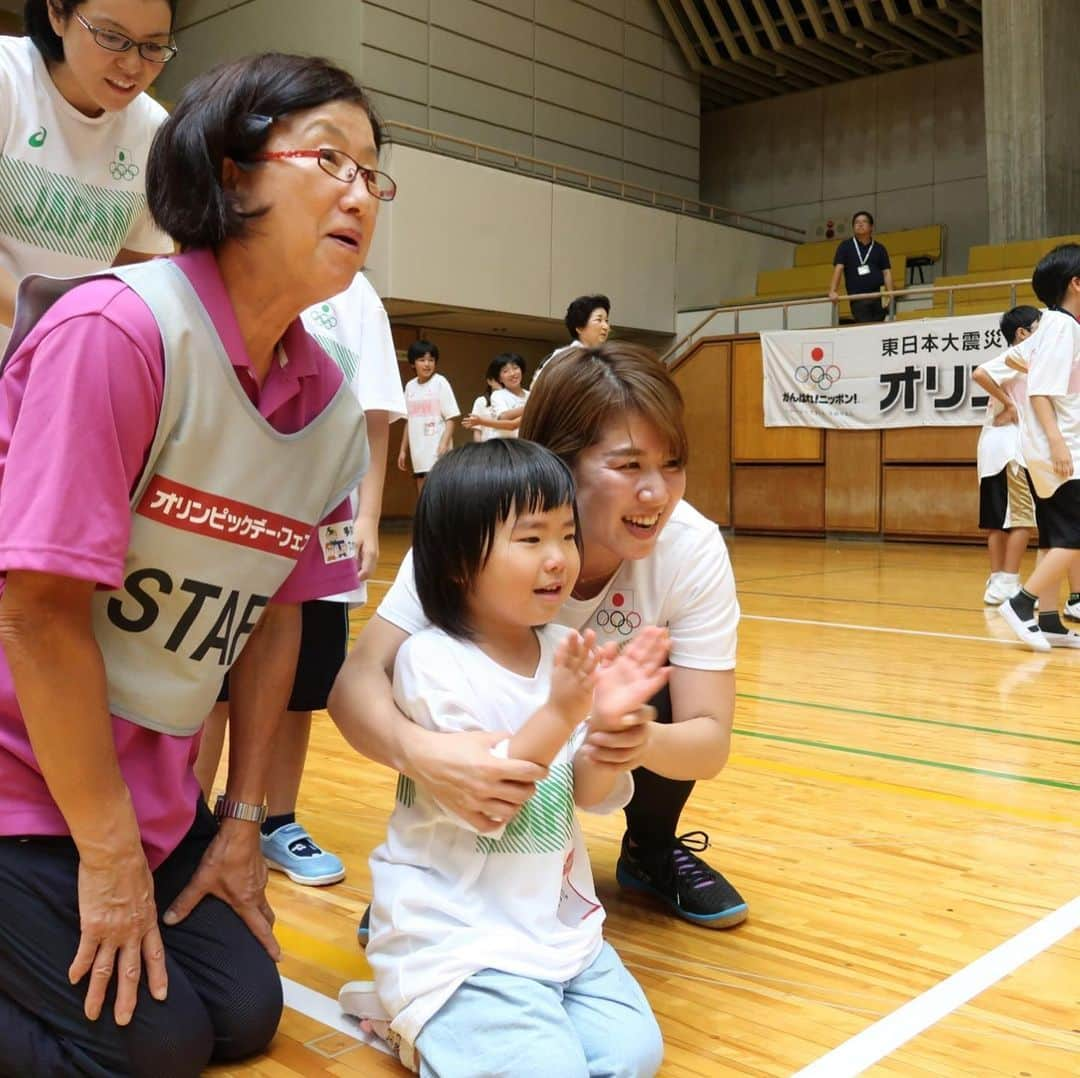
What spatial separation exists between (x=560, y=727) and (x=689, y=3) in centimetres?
1421

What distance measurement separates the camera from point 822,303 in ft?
37.2

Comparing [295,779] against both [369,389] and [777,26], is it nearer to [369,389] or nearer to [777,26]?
[369,389]

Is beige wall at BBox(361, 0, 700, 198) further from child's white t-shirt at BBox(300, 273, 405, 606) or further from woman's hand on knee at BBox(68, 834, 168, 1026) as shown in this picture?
woman's hand on knee at BBox(68, 834, 168, 1026)

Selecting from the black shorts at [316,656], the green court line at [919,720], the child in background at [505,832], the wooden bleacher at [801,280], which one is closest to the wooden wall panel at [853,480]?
the wooden bleacher at [801,280]

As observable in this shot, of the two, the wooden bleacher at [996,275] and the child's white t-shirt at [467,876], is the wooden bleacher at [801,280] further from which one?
the child's white t-shirt at [467,876]

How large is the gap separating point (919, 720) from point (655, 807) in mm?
1735

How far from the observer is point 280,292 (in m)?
1.35

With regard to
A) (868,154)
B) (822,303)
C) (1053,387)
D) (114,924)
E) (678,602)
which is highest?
(868,154)

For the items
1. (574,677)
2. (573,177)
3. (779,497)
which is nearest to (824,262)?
(573,177)

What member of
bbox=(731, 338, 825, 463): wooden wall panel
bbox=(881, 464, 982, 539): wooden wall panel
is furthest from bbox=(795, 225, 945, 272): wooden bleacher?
bbox=(881, 464, 982, 539): wooden wall panel

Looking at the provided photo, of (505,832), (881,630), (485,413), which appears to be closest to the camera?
(505,832)

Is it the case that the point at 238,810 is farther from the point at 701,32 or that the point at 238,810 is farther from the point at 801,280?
the point at 701,32

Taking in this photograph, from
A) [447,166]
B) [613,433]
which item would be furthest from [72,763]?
[447,166]

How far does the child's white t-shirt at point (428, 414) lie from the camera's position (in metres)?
9.22
